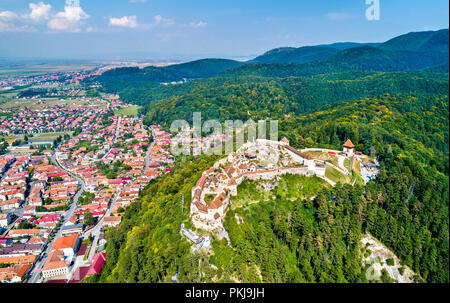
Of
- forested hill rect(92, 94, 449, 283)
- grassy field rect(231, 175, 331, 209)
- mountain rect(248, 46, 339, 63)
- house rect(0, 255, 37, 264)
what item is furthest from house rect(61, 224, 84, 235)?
mountain rect(248, 46, 339, 63)

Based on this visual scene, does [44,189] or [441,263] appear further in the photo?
[44,189]

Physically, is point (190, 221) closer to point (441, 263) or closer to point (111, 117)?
point (441, 263)

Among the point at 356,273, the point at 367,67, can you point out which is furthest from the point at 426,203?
the point at 367,67

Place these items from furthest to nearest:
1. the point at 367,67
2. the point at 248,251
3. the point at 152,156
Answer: the point at 367,67 < the point at 152,156 < the point at 248,251

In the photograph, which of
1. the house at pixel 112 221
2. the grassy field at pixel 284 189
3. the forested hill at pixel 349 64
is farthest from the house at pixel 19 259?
the forested hill at pixel 349 64

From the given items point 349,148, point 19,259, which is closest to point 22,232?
point 19,259

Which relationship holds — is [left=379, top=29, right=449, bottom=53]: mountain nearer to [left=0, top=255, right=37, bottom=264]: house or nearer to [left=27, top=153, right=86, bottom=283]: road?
[left=27, top=153, right=86, bottom=283]: road

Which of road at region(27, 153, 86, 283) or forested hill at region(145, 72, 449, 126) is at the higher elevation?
forested hill at region(145, 72, 449, 126)

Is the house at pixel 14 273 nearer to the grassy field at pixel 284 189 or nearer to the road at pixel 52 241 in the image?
the road at pixel 52 241
